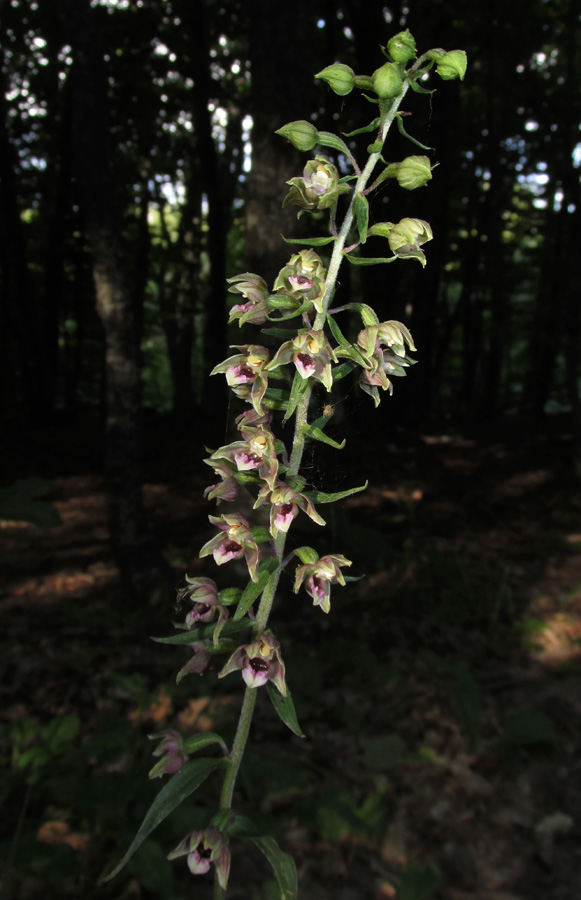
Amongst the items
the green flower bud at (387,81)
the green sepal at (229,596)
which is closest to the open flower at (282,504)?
the green sepal at (229,596)

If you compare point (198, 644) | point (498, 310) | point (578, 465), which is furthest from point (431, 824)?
point (498, 310)

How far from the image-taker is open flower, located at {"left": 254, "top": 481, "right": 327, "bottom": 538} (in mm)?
1306

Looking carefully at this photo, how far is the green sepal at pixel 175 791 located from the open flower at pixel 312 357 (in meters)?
0.77

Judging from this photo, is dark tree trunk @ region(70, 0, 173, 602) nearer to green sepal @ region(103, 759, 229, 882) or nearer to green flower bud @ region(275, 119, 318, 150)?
green flower bud @ region(275, 119, 318, 150)

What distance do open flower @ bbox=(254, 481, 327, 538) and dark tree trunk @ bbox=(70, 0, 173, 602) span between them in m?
3.43

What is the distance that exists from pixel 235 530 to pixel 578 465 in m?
6.73

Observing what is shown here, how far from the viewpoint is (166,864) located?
2.57 m

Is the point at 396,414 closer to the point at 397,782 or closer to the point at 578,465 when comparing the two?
the point at 578,465

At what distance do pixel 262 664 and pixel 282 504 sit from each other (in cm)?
33

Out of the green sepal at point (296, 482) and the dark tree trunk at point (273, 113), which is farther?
the dark tree trunk at point (273, 113)

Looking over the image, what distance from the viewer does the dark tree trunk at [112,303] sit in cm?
441

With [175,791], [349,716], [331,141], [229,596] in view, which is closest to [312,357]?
[331,141]

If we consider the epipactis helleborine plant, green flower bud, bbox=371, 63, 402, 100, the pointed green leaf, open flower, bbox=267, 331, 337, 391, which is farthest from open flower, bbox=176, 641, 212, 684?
green flower bud, bbox=371, 63, 402, 100

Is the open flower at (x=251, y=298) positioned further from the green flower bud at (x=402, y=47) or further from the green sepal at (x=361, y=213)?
the green flower bud at (x=402, y=47)
